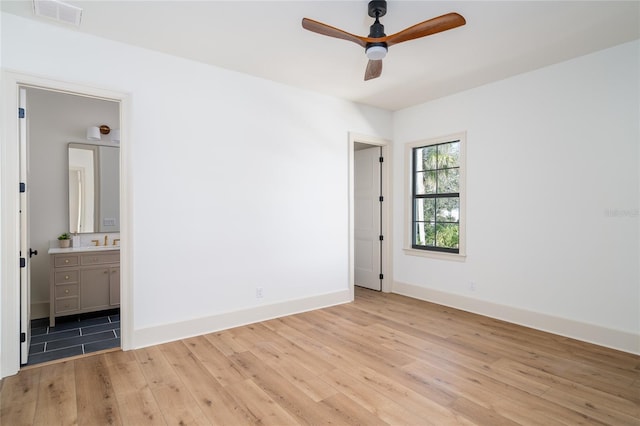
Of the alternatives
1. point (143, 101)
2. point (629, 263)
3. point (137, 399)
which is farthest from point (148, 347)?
point (629, 263)

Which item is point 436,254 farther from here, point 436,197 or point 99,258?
point 99,258

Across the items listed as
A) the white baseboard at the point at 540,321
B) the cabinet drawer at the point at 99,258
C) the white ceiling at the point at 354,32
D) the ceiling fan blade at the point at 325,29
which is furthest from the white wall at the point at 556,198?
the cabinet drawer at the point at 99,258

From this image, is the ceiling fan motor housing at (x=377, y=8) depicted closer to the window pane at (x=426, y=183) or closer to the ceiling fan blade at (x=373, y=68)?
the ceiling fan blade at (x=373, y=68)

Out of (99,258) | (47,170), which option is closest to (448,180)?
(99,258)

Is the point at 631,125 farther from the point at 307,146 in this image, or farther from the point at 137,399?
the point at 137,399

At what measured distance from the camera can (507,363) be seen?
2.92 metres

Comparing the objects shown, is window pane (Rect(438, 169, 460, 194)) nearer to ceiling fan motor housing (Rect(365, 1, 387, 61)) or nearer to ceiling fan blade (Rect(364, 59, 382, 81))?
ceiling fan blade (Rect(364, 59, 382, 81))

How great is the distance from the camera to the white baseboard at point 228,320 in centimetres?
331

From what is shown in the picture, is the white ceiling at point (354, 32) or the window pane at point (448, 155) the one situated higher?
the white ceiling at point (354, 32)

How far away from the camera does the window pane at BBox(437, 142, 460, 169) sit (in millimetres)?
4711

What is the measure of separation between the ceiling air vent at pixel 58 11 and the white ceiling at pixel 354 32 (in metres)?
0.05

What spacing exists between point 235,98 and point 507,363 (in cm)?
377

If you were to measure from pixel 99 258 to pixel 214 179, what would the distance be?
197 cm

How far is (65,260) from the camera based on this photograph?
4.07 meters
